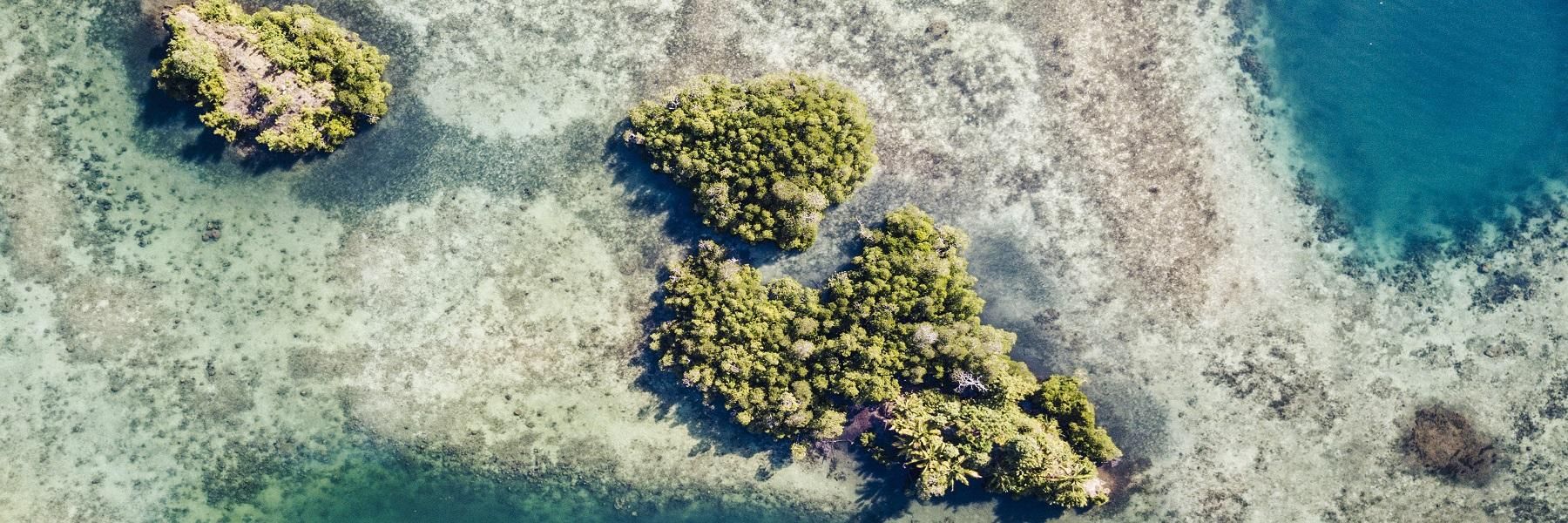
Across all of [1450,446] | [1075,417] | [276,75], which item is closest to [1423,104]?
[1450,446]

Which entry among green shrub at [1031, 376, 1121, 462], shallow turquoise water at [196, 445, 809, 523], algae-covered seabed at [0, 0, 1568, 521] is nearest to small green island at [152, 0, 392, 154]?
algae-covered seabed at [0, 0, 1568, 521]

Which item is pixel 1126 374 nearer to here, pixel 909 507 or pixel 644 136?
pixel 909 507

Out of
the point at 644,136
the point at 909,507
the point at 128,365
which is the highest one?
the point at 644,136

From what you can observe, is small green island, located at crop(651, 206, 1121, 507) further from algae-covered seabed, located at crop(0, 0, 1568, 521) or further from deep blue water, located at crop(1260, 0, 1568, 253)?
deep blue water, located at crop(1260, 0, 1568, 253)

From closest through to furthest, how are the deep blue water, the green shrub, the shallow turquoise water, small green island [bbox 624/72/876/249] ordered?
small green island [bbox 624/72/876/249]
the green shrub
the shallow turquoise water
the deep blue water

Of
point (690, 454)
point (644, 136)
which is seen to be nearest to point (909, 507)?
point (690, 454)

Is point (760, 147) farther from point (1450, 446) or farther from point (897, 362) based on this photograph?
point (1450, 446)

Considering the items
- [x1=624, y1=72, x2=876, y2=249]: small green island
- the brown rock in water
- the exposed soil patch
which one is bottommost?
the exposed soil patch
